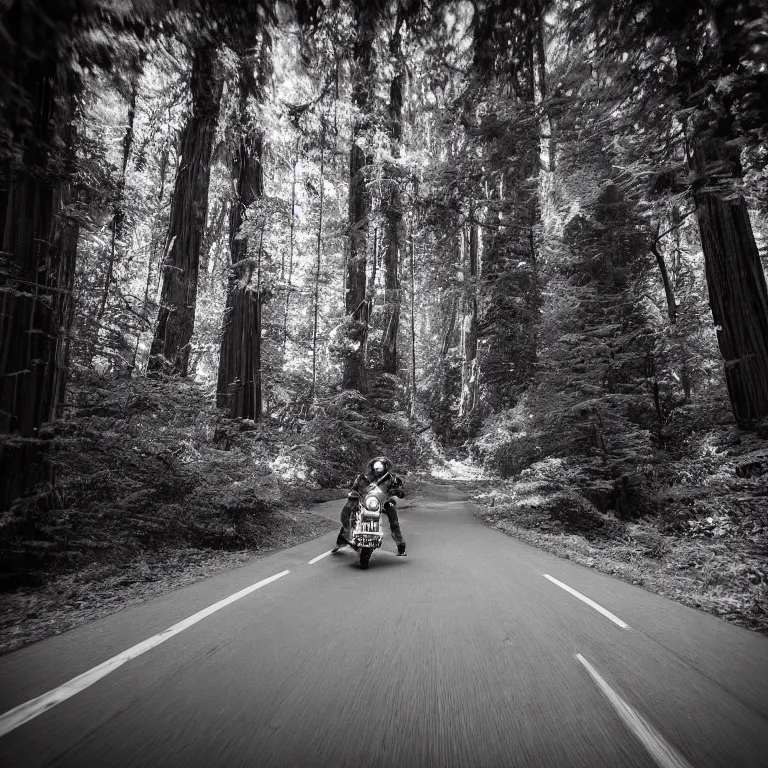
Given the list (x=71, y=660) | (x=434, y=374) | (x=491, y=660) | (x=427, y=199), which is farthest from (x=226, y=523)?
(x=434, y=374)

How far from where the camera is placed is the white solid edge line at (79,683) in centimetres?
252

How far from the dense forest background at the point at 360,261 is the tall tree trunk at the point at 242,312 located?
0.09 meters

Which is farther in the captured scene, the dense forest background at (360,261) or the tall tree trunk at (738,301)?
the tall tree trunk at (738,301)

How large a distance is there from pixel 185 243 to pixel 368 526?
9.19 meters

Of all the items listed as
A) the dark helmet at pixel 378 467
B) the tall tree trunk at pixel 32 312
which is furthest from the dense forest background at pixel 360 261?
the dark helmet at pixel 378 467

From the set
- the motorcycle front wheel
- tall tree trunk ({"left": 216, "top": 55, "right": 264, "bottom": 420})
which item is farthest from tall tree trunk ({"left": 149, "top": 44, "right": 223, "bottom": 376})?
the motorcycle front wheel

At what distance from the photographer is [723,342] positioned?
30.6 feet

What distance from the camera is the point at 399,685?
3.12 meters

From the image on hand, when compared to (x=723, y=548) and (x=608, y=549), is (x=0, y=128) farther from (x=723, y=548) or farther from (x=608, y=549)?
(x=608, y=549)

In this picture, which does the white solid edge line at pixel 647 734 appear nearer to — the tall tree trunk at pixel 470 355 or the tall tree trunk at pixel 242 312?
the tall tree trunk at pixel 242 312

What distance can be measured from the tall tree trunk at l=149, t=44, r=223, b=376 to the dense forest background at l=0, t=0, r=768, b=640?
82 millimetres

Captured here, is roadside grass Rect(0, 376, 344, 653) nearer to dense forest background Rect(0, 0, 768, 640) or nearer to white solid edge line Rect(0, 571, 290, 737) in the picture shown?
dense forest background Rect(0, 0, 768, 640)

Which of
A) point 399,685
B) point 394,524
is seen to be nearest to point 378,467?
point 394,524

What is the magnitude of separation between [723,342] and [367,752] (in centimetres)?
1038
